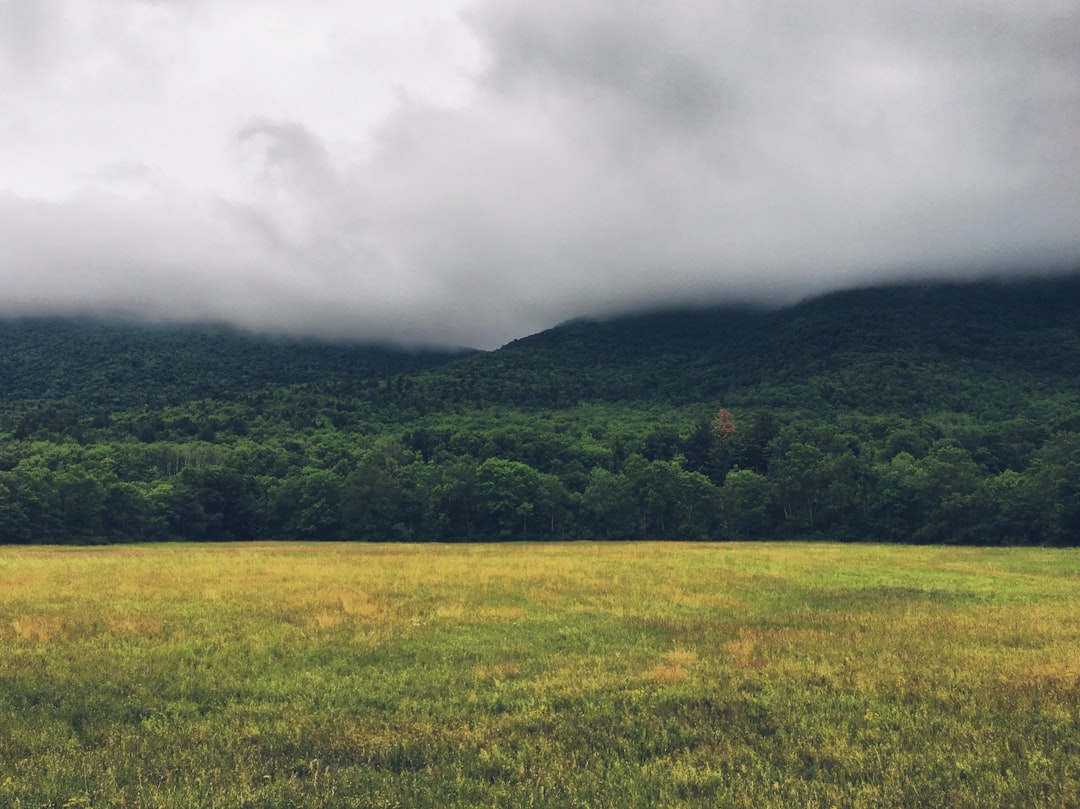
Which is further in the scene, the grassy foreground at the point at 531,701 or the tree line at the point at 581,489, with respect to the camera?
the tree line at the point at 581,489

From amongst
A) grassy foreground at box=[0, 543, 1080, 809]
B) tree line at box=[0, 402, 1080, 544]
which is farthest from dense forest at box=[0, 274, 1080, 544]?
grassy foreground at box=[0, 543, 1080, 809]

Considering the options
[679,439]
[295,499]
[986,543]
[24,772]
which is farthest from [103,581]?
[679,439]

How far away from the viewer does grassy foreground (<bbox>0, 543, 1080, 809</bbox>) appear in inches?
290

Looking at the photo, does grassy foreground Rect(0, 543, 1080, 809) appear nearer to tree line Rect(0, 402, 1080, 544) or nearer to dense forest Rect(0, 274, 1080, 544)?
tree line Rect(0, 402, 1080, 544)

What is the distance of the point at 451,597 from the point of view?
71.6 feet

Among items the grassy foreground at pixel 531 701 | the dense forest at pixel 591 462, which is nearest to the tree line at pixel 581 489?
the dense forest at pixel 591 462

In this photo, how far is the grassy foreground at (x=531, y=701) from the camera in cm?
736

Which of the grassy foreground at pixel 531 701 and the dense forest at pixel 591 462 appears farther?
the dense forest at pixel 591 462

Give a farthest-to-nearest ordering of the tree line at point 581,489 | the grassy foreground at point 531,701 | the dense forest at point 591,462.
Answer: the dense forest at point 591,462 → the tree line at point 581,489 → the grassy foreground at point 531,701

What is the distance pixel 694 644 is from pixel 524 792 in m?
8.53

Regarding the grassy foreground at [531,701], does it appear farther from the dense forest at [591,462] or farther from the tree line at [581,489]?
the dense forest at [591,462]

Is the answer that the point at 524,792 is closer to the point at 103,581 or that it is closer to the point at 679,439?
the point at 103,581

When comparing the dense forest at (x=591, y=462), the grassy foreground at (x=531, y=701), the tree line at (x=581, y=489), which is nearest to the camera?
the grassy foreground at (x=531, y=701)

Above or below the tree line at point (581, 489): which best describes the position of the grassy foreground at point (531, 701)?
above
